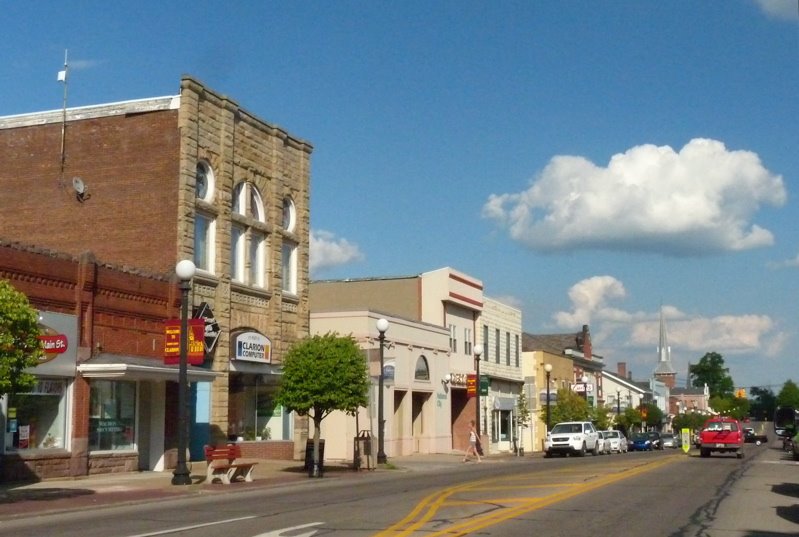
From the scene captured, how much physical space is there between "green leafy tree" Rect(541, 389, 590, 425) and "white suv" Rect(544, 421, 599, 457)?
13470 millimetres

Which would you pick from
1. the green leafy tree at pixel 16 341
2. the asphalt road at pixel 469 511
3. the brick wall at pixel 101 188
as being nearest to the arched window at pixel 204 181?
the brick wall at pixel 101 188

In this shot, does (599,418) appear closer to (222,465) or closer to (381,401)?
(381,401)

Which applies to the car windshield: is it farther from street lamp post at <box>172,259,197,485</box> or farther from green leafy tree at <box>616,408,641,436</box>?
green leafy tree at <box>616,408,641,436</box>

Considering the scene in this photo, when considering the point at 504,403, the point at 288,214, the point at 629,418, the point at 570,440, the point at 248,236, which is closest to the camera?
the point at 248,236

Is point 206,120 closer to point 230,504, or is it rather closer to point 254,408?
point 254,408

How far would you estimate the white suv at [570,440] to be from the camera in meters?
49.3

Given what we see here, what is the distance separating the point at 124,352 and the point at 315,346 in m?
5.45

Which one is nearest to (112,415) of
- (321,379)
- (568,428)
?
(321,379)

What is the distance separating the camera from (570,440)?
49250mm

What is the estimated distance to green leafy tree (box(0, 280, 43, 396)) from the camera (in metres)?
18.1

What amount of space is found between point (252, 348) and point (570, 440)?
21721 mm

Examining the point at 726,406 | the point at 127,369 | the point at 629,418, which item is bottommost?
the point at 629,418

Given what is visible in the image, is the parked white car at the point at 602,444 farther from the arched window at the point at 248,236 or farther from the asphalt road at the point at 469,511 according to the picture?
the asphalt road at the point at 469,511

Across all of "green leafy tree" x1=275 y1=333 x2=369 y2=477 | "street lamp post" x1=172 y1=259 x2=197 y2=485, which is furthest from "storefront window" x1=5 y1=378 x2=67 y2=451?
"green leafy tree" x1=275 y1=333 x2=369 y2=477
